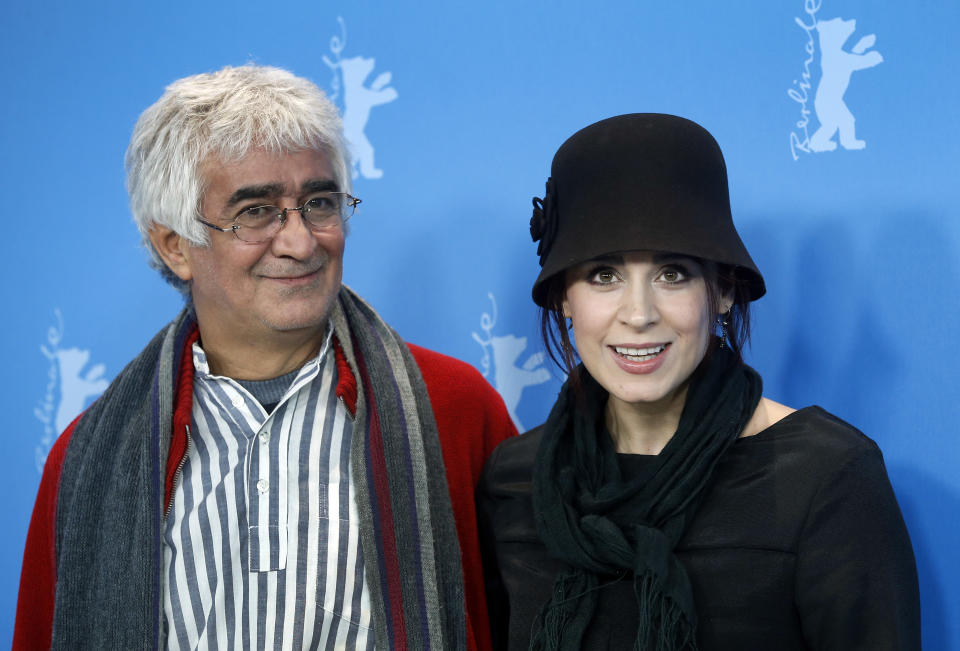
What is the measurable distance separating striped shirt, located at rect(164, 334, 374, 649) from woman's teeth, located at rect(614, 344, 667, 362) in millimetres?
566

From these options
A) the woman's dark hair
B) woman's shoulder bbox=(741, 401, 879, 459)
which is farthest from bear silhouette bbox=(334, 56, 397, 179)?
woman's shoulder bbox=(741, 401, 879, 459)

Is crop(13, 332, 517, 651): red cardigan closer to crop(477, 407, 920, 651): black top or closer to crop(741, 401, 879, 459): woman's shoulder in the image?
crop(477, 407, 920, 651): black top

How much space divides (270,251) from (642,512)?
77 centimetres

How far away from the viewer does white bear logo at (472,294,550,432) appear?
2.07 metres

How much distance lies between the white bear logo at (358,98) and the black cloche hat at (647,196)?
0.84m

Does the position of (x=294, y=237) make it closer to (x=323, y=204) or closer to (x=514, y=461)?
(x=323, y=204)

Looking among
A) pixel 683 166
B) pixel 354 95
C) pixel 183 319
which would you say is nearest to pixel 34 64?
pixel 354 95

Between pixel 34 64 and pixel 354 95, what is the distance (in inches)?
36.3

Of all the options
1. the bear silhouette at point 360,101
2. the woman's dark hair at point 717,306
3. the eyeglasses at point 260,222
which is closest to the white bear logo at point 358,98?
the bear silhouette at point 360,101

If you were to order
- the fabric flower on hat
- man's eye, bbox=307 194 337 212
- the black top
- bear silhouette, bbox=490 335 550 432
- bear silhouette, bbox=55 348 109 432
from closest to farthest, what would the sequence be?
the black top, the fabric flower on hat, man's eye, bbox=307 194 337 212, bear silhouette, bbox=490 335 550 432, bear silhouette, bbox=55 348 109 432

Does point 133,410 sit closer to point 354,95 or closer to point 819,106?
point 354,95

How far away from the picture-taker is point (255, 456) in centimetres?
164

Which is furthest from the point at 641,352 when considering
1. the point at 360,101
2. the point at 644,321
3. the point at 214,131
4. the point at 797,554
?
the point at 360,101

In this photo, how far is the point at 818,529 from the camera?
1283 mm
